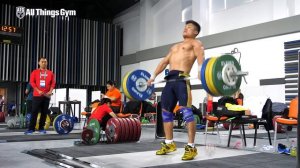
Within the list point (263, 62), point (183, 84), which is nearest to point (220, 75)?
point (183, 84)

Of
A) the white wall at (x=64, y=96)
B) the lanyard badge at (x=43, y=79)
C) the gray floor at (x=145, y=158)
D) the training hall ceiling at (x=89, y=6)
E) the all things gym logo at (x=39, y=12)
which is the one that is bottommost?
the gray floor at (x=145, y=158)

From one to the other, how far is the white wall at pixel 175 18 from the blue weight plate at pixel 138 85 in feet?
19.1

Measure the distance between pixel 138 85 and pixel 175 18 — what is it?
888cm

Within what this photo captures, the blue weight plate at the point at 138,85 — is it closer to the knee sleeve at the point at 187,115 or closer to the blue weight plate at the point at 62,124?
the knee sleeve at the point at 187,115

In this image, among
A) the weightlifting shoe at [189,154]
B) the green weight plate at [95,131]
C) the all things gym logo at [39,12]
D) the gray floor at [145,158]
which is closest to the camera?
the gray floor at [145,158]

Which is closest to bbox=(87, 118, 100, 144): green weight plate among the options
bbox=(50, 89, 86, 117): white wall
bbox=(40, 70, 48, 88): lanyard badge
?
bbox=(40, 70, 48, 88): lanyard badge

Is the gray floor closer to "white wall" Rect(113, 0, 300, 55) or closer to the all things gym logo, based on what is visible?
"white wall" Rect(113, 0, 300, 55)

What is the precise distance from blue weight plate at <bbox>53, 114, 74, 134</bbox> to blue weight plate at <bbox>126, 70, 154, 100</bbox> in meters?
2.15

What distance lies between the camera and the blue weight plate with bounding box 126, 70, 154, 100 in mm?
3664

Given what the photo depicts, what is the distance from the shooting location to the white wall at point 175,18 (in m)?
8.82

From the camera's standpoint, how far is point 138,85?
3.73 meters

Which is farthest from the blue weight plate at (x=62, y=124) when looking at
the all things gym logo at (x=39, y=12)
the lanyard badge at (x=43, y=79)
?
the all things gym logo at (x=39, y=12)

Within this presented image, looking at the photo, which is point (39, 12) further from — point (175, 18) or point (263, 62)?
point (263, 62)

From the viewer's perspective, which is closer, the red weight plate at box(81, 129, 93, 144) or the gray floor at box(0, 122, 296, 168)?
the gray floor at box(0, 122, 296, 168)
